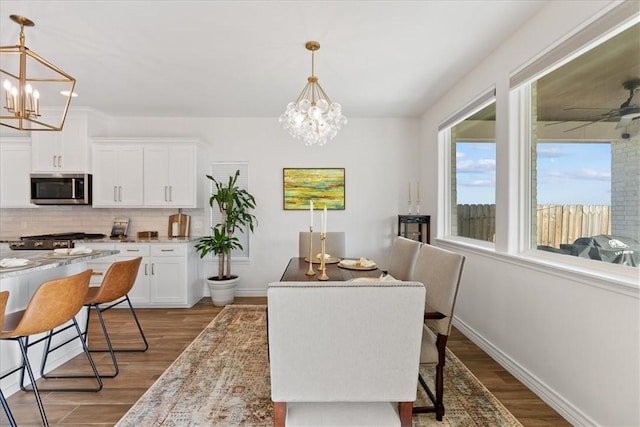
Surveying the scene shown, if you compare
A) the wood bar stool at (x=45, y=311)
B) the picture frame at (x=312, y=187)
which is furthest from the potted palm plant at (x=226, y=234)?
the wood bar stool at (x=45, y=311)

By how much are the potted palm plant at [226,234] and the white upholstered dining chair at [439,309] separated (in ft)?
9.34

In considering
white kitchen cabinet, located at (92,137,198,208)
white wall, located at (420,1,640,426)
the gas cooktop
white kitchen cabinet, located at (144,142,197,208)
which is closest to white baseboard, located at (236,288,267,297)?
white kitchen cabinet, located at (92,137,198,208)

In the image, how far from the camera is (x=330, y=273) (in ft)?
8.04

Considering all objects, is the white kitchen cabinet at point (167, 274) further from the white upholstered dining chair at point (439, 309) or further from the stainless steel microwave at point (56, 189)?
the white upholstered dining chair at point (439, 309)

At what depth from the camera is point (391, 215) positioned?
469cm

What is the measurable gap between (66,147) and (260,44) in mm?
3327

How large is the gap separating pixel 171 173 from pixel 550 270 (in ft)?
14.0

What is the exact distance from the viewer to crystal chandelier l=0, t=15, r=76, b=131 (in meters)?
1.90

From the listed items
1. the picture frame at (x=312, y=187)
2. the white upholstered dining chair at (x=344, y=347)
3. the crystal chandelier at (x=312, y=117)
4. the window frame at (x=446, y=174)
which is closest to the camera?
the white upholstered dining chair at (x=344, y=347)

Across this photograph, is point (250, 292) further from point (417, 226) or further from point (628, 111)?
point (628, 111)

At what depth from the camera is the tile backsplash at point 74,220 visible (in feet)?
14.7

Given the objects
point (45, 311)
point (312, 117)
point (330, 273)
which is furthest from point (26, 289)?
point (312, 117)

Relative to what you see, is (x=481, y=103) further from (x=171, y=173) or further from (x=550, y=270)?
(x=171, y=173)

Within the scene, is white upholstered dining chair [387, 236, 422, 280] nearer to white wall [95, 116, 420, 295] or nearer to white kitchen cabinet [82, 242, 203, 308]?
white wall [95, 116, 420, 295]
